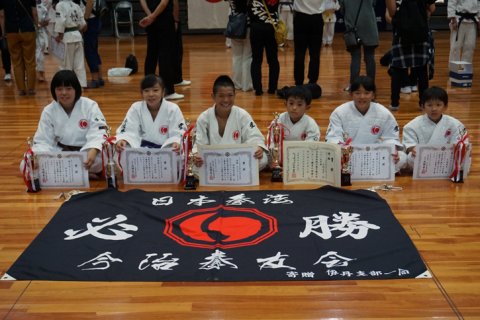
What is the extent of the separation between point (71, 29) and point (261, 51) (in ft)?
7.03

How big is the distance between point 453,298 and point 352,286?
0.43m

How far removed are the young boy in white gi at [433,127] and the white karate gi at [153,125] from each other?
1553 mm

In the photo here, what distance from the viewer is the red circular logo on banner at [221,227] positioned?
3449mm

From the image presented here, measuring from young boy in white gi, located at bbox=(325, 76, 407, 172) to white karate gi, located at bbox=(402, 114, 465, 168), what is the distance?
7 centimetres

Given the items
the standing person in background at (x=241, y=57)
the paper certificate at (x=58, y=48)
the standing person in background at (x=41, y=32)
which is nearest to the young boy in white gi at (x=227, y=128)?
the standing person in background at (x=241, y=57)

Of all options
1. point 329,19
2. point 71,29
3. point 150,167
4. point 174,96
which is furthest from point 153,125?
point 329,19

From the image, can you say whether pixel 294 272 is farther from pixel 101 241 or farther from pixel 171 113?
pixel 171 113

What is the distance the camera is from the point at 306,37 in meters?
7.00

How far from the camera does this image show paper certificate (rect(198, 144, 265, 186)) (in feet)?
14.0

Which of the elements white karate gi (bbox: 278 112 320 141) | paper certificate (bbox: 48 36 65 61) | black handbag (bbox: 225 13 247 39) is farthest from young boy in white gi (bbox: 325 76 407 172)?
paper certificate (bbox: 48 36 65 61)

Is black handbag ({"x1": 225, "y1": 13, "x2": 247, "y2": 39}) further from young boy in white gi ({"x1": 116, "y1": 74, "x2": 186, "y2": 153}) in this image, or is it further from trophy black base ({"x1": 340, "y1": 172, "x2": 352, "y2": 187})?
trophy black base ({"x1": 340, "y1": 172, "x2": 352, "y2": 187})

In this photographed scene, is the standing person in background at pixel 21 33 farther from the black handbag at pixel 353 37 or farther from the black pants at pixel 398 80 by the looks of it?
the black pants at pixel 398 80

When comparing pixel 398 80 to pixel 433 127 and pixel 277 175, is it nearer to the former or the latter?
pixel 433 127

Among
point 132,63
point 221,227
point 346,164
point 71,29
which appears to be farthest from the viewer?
point 132,63
